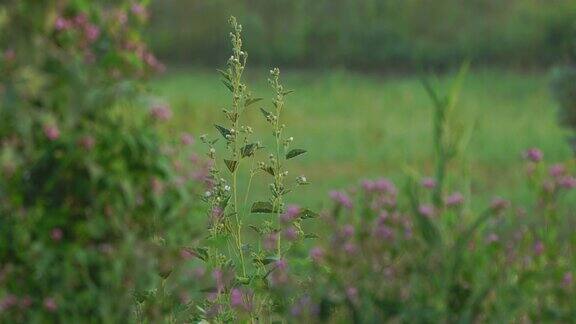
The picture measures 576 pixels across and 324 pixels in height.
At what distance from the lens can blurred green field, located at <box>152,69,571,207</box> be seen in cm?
1263

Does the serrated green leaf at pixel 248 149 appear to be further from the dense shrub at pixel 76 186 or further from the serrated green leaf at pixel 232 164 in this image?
the dense shrub at pixel 76 186

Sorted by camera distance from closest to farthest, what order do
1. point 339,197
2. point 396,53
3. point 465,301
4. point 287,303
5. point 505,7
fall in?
point 465,301 → point 287,303 → point 339,197 → point 396,53 → point 505,7

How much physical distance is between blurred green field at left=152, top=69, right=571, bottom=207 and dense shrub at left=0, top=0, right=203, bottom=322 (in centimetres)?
631

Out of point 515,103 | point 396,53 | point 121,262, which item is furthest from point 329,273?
point 396,53

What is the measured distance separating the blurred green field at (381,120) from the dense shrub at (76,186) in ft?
20.7

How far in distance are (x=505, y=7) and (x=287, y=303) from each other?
22.8 metres

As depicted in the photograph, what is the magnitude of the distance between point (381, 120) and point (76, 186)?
475 inches

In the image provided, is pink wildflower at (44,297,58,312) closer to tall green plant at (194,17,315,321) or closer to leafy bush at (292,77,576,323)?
leafy bush at (292,77,576,323)

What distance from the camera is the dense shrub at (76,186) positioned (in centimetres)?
402

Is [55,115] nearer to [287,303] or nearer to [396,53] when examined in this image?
[287,303]

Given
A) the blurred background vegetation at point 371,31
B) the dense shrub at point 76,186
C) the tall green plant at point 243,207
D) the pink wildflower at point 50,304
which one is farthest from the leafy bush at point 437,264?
the blurred background vegetation at point 371,31

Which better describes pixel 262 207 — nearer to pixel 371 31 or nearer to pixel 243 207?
pixel 243 207

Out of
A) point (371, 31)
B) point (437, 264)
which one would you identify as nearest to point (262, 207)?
point (437, 264)

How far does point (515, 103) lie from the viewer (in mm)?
17375
